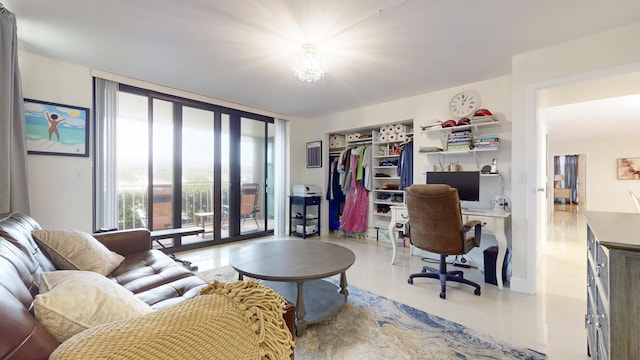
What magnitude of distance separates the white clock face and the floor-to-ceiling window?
10.0 feet

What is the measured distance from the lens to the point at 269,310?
0.84 metres

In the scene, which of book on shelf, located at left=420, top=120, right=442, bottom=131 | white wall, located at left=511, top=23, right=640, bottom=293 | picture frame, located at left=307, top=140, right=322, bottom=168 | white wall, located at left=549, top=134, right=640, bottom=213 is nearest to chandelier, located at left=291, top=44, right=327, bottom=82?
book on shelf, located at left=420, top=120, right=442, bottom=131

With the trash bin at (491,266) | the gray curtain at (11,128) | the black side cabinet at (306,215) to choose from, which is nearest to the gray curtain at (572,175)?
the trash bin at (491,266)

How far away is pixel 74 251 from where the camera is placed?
5.17 feet

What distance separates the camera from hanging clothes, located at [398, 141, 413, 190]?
3928 mm

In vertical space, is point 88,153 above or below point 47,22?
below

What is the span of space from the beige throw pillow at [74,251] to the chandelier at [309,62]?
2083 millimetres

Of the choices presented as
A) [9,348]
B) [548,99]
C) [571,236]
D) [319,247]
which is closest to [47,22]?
[9,348]

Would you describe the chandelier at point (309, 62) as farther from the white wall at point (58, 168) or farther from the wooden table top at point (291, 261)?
the white wall at point (58, 168)

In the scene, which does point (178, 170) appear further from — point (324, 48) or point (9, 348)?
point (9, 348)

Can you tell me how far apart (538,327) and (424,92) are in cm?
290

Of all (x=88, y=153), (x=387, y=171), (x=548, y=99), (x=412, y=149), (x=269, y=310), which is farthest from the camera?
(x=387, y=171)

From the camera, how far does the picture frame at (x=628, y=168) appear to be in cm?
706

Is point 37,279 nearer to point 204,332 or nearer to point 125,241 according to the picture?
point 125,241
